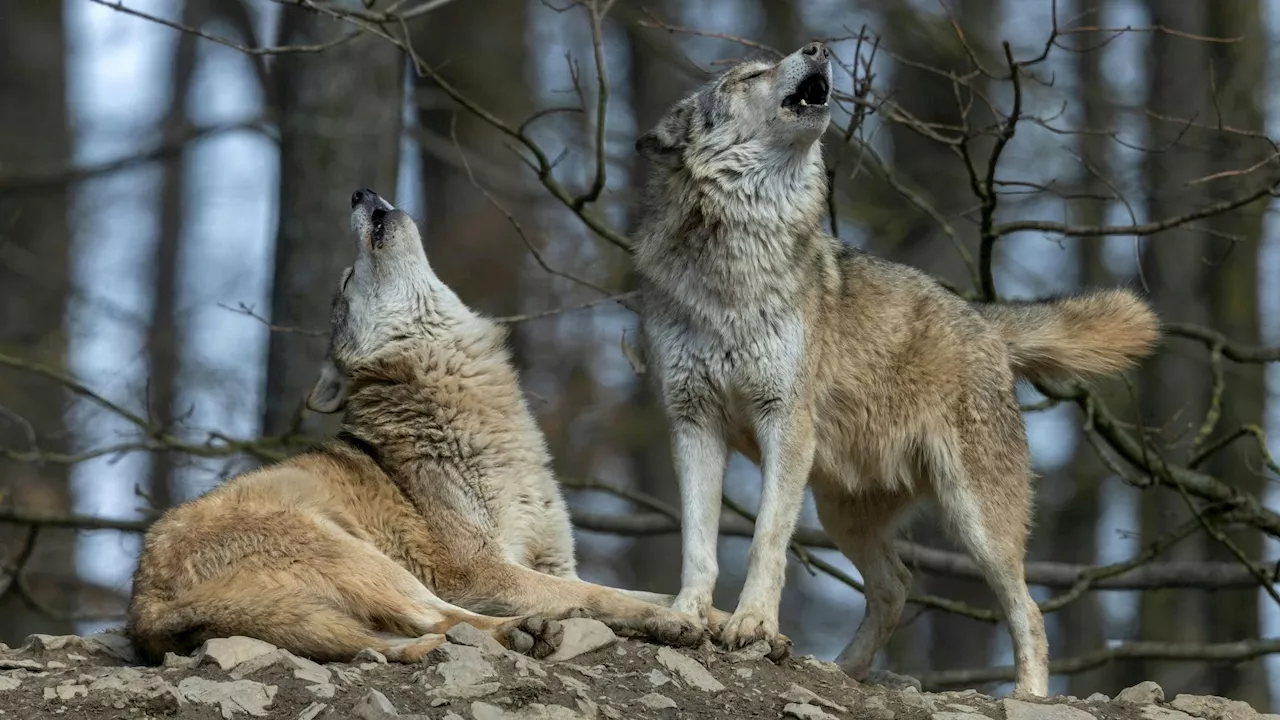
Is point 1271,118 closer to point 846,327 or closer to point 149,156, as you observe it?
point 846,327

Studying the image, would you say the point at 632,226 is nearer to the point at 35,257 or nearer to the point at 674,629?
the point at 674,629

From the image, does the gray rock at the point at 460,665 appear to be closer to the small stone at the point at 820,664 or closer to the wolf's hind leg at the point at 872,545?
the small stone at the point at 820,664

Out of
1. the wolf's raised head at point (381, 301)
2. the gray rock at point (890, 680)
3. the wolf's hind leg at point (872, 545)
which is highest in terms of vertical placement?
the wolf's raised head at point (381, 301)

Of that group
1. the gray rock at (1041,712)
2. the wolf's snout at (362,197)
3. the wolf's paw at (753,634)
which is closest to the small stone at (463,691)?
the wolf's paw at (753,634)

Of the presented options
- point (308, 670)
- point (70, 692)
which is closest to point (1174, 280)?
point (308, 670)

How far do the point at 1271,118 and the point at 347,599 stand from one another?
36.6 feet

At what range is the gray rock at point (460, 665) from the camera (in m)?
5.83

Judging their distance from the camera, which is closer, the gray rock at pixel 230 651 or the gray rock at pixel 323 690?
the gray rock at pixel 323 690

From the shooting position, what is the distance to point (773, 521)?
684cm

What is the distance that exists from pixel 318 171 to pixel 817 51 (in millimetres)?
5053

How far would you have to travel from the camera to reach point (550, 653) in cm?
629

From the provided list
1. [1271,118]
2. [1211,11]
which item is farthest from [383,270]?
[1211,11]

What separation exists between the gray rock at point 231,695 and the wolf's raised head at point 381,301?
2.57 metres

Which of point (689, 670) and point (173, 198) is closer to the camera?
point (689, 670)
